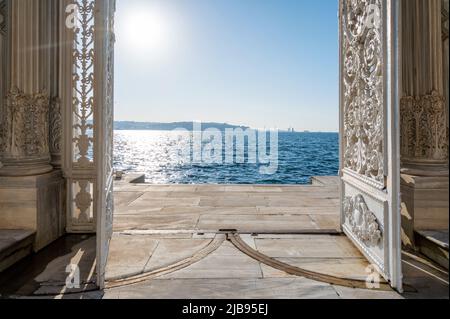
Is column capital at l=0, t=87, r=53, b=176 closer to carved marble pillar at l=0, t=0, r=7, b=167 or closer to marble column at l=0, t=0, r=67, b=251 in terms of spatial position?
marble column at l=0, t=0, r=67, b=251

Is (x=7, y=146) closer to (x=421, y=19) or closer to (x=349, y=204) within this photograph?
(x=349, y=204)

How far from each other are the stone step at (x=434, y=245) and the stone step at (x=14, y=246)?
13.5 ft

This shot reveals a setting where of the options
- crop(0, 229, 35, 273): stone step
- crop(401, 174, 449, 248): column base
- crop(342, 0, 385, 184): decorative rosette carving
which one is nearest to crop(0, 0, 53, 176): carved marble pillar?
crop(0, 229, 35, 273): stone step

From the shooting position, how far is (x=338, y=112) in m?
4.13

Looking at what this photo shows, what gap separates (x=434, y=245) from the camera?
125 inches

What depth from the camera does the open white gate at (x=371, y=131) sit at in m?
2.60

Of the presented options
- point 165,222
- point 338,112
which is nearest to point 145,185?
point 165,222

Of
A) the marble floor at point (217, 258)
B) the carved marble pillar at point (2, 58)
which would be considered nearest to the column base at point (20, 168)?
the carved marble pillar at point (2, 58)

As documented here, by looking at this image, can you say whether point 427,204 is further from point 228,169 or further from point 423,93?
point 228,169

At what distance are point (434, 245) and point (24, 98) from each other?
Answer: 4.67 metres

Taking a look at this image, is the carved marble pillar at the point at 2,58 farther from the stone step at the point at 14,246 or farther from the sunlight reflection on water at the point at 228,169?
the sunlight reflection on water at the point at 228,169

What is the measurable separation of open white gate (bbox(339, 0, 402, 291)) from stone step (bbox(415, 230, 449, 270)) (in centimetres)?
64

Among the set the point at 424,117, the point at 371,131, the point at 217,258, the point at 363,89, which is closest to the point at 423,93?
the point at 424,117

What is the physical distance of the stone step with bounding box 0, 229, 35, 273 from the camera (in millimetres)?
2982
